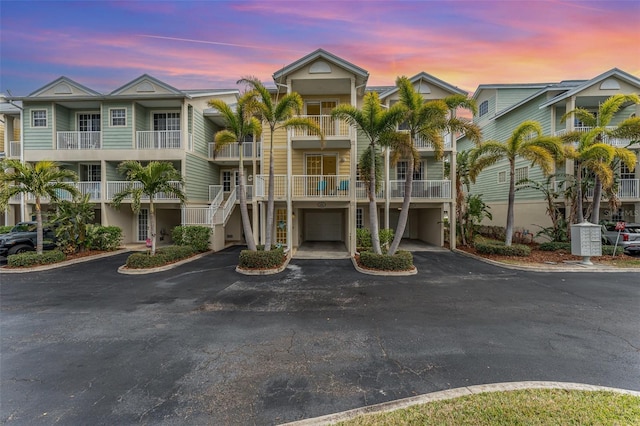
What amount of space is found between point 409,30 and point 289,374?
11830mm

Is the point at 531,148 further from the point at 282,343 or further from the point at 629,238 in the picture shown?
the point at 282,343

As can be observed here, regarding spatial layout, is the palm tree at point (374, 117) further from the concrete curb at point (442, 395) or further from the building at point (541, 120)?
the building at point (541, 120)

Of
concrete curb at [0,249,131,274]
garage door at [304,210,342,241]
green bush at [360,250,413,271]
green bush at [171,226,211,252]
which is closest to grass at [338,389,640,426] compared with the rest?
green bush at [360,250,413,271]

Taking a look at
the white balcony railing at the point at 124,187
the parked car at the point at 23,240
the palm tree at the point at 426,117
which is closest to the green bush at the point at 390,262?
the palm tree at the point at 426,117

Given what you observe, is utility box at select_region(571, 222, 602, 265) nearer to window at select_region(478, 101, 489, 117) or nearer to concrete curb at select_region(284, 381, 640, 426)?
concrete curb at select_region(284, 381, 640, 426)

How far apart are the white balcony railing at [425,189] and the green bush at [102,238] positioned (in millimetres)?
15566

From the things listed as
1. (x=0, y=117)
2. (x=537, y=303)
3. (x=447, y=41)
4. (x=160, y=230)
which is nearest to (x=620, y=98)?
(x=447, y=41)

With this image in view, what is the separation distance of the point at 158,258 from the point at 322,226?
426 inches

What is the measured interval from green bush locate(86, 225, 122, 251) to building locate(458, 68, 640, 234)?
916 inches

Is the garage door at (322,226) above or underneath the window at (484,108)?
underneath

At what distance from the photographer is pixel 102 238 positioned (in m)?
14.2

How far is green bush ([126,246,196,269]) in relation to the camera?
10.5 meters

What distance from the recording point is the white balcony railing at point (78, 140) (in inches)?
659

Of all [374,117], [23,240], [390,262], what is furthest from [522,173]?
[23,240]
